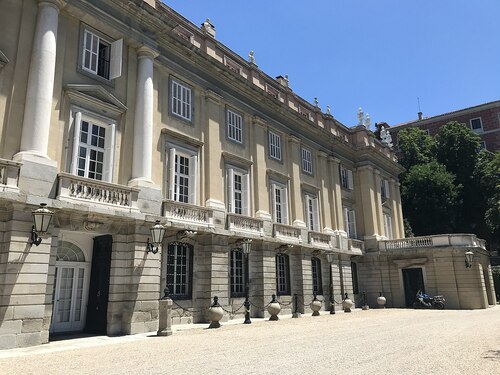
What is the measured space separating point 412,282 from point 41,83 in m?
27.5

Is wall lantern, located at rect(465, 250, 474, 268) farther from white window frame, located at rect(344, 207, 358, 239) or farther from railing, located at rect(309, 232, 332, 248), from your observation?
railing, located at rect(309, 232, 332, 248)

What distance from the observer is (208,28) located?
71.8ft

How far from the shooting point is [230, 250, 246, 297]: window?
1967 centimetres

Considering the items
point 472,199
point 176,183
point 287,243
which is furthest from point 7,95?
point 472,199

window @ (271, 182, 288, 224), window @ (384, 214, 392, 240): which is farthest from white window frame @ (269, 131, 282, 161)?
window @ (384, 214, 392, 240)

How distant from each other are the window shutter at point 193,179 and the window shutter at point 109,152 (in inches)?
163

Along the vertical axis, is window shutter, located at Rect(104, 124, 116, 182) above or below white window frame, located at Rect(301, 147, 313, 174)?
below

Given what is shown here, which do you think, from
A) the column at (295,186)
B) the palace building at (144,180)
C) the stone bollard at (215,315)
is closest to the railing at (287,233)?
the palace building at (144,180)

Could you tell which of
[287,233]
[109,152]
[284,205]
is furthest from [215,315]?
[284,205]

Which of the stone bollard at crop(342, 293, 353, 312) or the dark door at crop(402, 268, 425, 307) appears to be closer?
the stone bollard at crop(342, 293, 353, 312)

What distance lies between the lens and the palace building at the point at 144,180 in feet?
41.0

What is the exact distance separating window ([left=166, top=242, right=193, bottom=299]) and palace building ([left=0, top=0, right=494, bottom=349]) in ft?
0.19

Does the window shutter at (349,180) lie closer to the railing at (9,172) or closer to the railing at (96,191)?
the railing at (96,191)

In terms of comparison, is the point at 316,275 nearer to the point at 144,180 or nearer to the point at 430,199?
the point at 144,180
